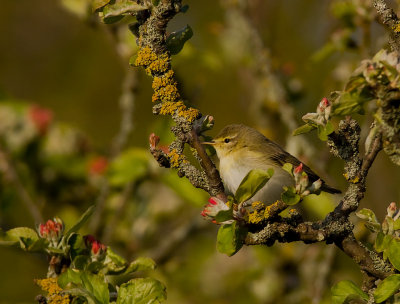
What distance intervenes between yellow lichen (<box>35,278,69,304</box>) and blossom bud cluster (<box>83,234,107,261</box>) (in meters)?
0.16

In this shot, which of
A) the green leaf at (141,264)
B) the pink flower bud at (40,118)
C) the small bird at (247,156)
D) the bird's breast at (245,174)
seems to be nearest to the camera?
the green leaf at (141,264)

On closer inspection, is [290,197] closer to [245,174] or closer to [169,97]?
[169,97]

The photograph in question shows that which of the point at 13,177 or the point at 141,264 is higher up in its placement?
the point at 13,177

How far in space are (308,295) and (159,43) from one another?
2926 mm

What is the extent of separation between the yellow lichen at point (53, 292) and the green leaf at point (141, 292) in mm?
197

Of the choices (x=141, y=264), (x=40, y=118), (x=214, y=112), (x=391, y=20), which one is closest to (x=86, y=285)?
(x=141, y=264)

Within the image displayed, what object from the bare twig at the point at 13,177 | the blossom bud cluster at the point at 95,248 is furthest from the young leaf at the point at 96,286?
the bare twig at the point at 13,177

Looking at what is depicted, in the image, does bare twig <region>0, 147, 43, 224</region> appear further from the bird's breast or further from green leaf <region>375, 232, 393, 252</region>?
green leaf <region>375, 232, 393, 252</region>

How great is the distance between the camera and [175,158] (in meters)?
1.72

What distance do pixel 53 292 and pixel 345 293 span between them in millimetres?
961

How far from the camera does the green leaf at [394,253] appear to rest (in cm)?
159

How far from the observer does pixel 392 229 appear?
1655mm

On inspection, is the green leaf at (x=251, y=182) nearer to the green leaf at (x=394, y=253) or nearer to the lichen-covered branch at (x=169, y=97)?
the lichen-covered branch at (x=169, y=97)

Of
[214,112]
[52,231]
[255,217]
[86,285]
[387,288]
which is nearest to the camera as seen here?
[387,288]
